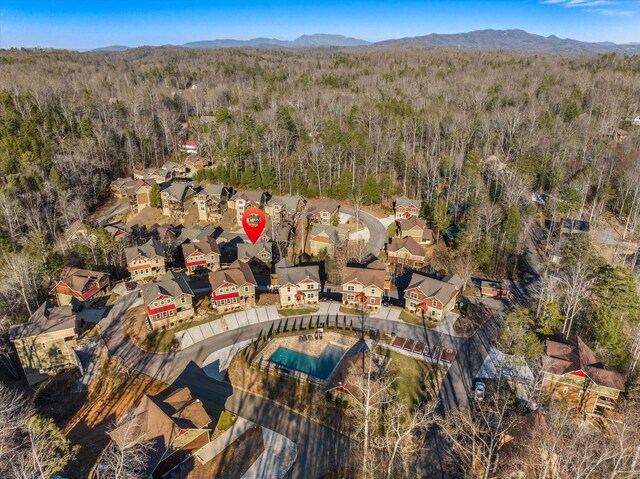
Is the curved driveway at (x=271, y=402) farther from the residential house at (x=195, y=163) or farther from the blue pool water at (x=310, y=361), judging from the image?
the residential house at (x=195, y=163)

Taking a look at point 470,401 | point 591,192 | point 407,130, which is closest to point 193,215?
point 407,130

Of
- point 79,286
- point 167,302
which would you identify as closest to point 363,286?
point 167,302

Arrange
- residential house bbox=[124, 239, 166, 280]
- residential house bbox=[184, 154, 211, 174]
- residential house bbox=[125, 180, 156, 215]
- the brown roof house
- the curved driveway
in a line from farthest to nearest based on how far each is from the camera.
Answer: residential house bbox=[184, 154, 211, 174]
residential house bbox=[125, 180, 156, 215]
residential house bbox=[124, 239, 166, 280]
the curved driveway
the brown roof house

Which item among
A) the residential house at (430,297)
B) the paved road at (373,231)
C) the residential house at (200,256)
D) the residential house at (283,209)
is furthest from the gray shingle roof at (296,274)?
the residential house at (283,209)

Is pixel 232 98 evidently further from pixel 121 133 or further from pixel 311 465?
pixel 311 465

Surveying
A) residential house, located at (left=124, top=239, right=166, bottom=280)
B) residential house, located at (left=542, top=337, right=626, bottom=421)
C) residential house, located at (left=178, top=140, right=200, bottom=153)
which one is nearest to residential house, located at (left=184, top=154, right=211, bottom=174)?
residential house, located at (left=178, top=140, right=200, bottom=153)

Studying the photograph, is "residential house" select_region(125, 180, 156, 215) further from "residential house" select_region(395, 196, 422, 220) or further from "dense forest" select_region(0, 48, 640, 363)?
"residential house" select_region(395, 196, 422, 220)

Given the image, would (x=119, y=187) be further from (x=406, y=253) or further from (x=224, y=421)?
(x=224, y=421)

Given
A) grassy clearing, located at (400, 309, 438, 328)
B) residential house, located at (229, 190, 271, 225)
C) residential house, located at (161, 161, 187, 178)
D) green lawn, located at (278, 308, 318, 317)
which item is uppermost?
residential house, located at (161, 161, 187, 178)
